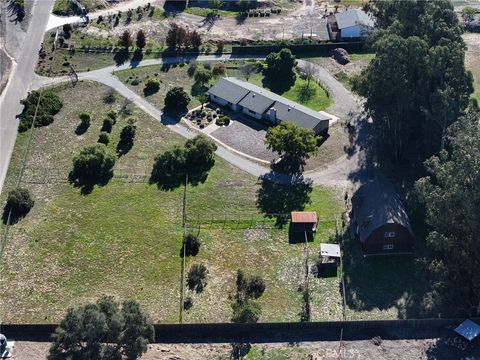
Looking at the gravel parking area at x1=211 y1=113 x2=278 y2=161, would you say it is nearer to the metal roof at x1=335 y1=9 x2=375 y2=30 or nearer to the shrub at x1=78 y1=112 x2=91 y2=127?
the shrub at x1=78 y1=112 x2=91 y2=127

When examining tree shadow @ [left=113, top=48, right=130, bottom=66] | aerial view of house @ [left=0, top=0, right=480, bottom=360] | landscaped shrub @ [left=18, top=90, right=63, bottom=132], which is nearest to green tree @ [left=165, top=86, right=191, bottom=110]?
aerial view of house @ [left=0, top=0, right=480, bottom=360]

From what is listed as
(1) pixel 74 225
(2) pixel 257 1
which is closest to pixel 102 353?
(1) pixel 74 225

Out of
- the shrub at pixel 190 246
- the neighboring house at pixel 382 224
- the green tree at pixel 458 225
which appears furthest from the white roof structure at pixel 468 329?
the shrub at pixel 190 246

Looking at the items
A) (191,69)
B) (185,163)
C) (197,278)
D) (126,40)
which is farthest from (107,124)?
(197,278)

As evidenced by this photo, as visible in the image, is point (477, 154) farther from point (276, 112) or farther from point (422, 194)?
point (276, 112)

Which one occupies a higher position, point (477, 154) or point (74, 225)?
point (477, 154)

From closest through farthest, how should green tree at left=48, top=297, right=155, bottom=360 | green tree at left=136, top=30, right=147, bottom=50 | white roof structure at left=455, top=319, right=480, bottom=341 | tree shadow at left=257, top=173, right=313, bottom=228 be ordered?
green tree at left=48, top=297, right=155, bottom=360 < white roof structure at left=455, top=319, right=480, bottom=341 < tree shadow at left=257, top=173, right=313, bottom=228 < green tree at left=136, top=30, right=147, bottom=50
